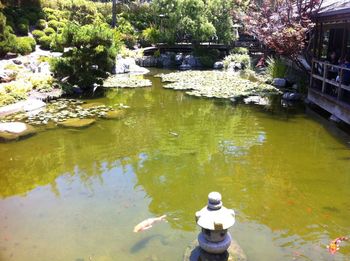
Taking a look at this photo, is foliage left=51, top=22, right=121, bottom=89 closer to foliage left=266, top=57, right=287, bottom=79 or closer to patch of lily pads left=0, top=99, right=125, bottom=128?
patch of lily pads left=0, top=99, right=125, bottom=128

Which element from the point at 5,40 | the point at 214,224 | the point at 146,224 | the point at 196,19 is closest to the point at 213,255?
the point at 214,224

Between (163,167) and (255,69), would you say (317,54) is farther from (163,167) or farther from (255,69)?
(163,167)

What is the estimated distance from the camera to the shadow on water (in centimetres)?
524

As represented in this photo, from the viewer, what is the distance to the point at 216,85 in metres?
17.7

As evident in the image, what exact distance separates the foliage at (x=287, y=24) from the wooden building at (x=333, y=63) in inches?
19.6

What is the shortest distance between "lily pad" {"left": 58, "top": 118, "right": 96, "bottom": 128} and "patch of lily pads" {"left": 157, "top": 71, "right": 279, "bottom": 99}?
567 cm

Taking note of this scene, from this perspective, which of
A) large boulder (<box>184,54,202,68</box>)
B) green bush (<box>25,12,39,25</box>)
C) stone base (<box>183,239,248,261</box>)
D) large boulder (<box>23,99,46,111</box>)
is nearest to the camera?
stone base (<box>183,239,248,261</box>)

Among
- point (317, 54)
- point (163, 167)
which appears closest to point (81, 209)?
point (163, 167)

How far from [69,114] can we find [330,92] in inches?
363

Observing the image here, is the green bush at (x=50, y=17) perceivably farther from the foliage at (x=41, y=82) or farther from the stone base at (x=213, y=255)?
the stone base at (x=213, y=255)

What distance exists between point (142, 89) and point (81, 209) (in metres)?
11.5

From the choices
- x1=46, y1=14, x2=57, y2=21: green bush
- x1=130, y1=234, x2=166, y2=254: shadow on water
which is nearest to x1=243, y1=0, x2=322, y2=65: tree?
x1=130, y1=234, x2=166, y2=254: shadow on water

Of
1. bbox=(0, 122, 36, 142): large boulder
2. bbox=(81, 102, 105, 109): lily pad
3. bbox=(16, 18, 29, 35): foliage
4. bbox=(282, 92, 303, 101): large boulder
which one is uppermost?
bbox=(16, 18, 29, 35): foliage

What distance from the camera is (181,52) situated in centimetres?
2831
